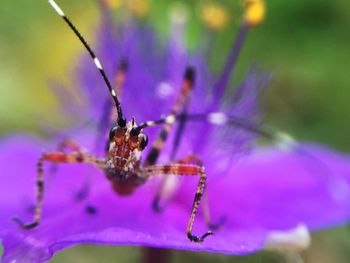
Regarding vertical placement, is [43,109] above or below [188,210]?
above

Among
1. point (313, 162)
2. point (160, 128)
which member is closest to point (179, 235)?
point (160, 128)

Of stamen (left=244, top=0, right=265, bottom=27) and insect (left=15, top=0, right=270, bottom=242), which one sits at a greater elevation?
stamen (left=244, top=0, right=265, bottom=27)

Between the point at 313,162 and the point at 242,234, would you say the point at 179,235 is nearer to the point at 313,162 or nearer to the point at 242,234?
the point at 242,234

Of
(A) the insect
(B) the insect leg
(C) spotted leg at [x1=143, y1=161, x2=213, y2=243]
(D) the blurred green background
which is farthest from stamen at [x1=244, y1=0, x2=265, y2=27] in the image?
(D) the blurred green background

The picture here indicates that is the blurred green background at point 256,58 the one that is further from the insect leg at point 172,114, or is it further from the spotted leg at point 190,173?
the spotted leg at point 190,173

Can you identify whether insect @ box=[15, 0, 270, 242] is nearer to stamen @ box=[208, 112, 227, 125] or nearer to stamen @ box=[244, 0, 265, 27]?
stamen @ box=[208, 112, 227, 125]

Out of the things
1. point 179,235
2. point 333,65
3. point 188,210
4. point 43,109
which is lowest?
point 179,235
